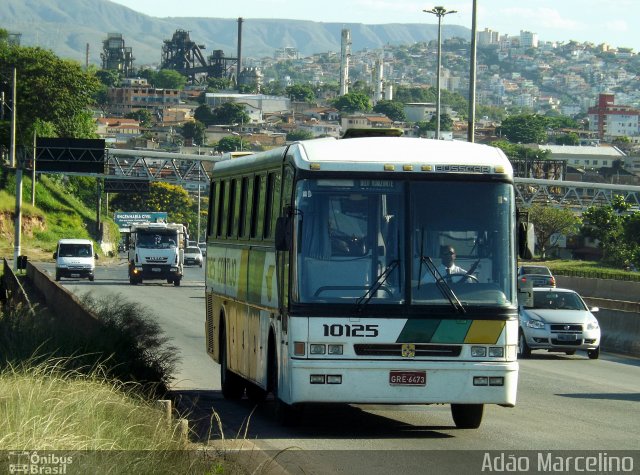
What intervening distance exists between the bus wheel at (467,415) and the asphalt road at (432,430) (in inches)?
4.3

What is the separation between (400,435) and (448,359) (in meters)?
1.15

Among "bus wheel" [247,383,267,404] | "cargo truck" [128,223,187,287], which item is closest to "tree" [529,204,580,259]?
"cargo truck" [128,223,187,287]

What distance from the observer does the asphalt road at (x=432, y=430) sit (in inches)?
493

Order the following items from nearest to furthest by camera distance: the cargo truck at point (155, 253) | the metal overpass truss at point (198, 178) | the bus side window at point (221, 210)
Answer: the bus side window at point (221, 210) → the cargo truck at point (155, 253) → the metal overpass truss at point (198, 178)

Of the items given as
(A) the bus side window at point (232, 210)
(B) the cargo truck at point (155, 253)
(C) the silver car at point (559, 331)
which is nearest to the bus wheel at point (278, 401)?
(A) the bus side window at point (232, 210)

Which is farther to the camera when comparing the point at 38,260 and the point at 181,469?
the point at 38,260

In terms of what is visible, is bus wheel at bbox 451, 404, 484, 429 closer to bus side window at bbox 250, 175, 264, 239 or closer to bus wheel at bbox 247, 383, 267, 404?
bus side window at bbox 250, 175, 264, 239

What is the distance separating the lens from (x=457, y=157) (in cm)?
1425

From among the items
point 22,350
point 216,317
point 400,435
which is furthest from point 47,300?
point 400,435

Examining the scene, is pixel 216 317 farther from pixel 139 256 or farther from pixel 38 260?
pixel 38 260

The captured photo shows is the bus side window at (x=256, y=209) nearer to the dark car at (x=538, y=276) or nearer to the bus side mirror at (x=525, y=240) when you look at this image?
the bus side mirror at (x=525, y=240)

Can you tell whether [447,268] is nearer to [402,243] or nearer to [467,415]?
[402,243]

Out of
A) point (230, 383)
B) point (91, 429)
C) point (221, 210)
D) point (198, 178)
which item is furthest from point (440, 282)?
point (198, 178)

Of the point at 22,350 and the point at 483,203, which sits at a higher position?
the point at 483,203
